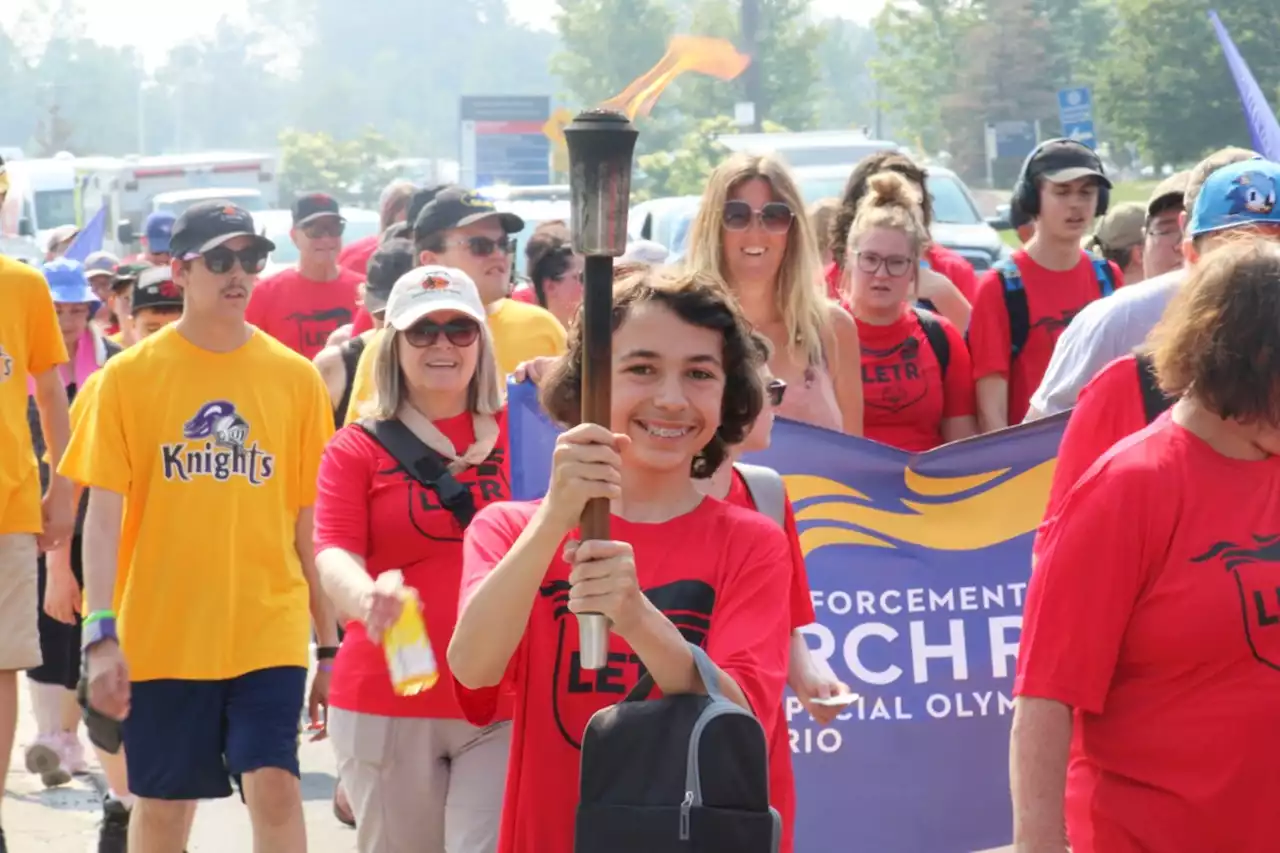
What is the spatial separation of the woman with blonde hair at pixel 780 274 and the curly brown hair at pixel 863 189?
1627 mm

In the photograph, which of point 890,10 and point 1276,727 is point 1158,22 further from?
point 1276,727

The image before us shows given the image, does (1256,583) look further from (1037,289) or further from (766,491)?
(1037,289)

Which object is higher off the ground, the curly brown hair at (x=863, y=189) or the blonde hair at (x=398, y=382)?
the curly brown hair at (x=863, y=189)

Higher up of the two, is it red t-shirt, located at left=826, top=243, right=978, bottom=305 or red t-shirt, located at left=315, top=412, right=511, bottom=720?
red t-shirt, located at left=826, top=243, right=978, bottom=305

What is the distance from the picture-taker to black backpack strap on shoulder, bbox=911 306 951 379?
25.0 feet

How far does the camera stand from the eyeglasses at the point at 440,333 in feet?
19.4

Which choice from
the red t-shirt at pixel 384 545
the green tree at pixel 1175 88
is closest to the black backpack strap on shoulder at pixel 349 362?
the red t-shirt at pixel 384 545

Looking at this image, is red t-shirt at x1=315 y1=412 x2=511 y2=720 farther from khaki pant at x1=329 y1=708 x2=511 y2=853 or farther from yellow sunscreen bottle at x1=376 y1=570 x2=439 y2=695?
yellow sunscreen bottle at x1=376 y1=570 x2=439 y2=695

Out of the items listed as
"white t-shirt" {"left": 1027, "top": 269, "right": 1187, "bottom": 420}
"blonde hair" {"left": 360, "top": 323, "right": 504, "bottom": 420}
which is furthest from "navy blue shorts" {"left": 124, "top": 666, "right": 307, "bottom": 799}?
"white t-shirt" {"left": 1027, "top": 269, "right": 1187, "bottom": 420}

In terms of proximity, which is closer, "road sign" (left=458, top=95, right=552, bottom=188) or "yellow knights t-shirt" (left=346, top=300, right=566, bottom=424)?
"yellow knights t-shirt" (left=346, top=300, right=566, bottom=424)

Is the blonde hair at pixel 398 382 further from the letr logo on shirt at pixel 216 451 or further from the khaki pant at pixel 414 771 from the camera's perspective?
the khaki pant at pixel 414 771

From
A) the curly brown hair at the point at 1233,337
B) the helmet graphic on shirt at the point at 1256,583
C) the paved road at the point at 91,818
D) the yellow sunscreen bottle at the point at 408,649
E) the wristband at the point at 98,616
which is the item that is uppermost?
the curly brown hair at the point at 1233,337

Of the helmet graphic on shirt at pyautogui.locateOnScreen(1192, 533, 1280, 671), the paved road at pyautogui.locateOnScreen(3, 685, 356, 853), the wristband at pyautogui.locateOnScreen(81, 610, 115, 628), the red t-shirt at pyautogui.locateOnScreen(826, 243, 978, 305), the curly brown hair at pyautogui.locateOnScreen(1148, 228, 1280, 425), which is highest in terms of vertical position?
the curly brown hair at pyautogui.locateOnScreen(1148, 228, 1280, 425)

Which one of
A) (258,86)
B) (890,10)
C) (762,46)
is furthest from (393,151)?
(258,86)
